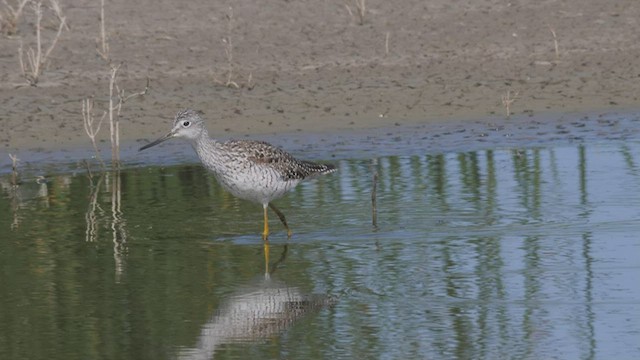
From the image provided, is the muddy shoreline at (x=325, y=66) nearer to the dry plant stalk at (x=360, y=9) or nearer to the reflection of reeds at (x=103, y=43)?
the dry plant stalk at (x=360, y=9)

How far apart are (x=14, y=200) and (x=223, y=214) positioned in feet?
7.34

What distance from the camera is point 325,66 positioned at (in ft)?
64.3

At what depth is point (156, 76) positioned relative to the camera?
62.3 feet

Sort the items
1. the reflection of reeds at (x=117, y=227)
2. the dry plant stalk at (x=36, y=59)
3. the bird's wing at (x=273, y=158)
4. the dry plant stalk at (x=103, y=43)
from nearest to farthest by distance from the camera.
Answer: the reflection of reeds at (x=117, y=227)
the bird's wing at (x=273, y=158)
the dry plant stalk at (x=36, y=59)
the dry plant stalk at (x=103, y=43)

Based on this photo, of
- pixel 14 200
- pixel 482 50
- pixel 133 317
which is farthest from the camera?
pixel 482 50

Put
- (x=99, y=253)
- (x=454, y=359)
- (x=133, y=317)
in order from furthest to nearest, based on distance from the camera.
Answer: (x=99, y=253), (x=133, y=317), (x=454, y=359)

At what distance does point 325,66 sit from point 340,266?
31.5ft

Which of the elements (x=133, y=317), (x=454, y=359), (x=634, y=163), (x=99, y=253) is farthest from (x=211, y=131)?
(x=454, y=359)

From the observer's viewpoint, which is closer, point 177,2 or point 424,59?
point 424,59

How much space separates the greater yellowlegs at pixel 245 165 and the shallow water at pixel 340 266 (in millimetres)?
338

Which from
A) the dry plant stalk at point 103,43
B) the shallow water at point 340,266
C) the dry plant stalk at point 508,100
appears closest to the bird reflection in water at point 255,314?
the shallow water at point 340,266

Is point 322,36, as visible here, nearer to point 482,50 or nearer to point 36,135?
point 482,50

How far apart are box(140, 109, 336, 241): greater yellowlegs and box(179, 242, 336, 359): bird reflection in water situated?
1841 millimetres

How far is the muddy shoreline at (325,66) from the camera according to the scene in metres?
17.8
